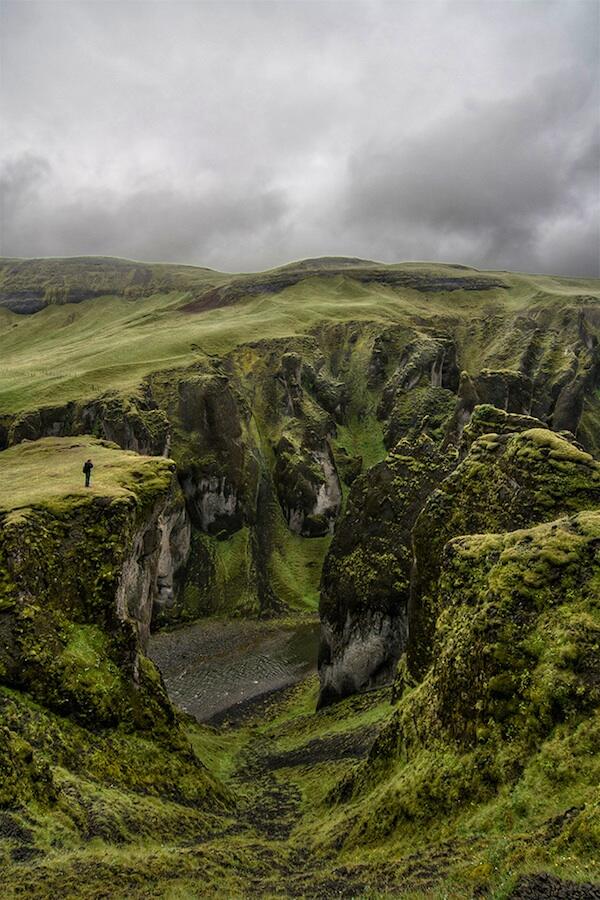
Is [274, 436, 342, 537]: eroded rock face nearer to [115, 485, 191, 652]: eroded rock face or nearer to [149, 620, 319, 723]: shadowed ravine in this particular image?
[149, 620, 319, 723]: shadowed ravine

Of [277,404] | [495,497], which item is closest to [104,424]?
[277,404]

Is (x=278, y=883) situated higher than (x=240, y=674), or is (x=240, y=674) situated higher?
(x=278, y=883)

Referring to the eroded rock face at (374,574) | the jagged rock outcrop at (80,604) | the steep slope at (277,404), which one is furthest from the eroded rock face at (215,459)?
the jagged rock outcrop at (80,604)

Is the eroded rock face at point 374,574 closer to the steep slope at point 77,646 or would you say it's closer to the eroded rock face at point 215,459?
the steep slope at point 77,646

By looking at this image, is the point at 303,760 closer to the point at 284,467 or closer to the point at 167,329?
the point at 284,467

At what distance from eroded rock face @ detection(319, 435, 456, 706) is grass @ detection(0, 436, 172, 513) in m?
19.7

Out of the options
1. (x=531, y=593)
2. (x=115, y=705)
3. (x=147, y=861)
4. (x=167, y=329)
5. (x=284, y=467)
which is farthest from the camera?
(x=167, y=329)

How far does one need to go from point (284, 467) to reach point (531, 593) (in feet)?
315

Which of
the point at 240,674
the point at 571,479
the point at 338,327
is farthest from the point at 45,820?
the point at 338,327

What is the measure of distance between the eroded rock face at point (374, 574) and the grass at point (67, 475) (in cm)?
1968

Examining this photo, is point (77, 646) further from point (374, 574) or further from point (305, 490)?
point (305, 490)

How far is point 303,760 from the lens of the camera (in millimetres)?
38344

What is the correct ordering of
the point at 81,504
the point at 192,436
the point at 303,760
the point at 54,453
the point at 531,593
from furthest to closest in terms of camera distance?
the point at 192,436, the point at 54,453, the point at 303,760, the point at 81,504, the point at 531,593

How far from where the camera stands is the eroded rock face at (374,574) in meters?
45.5
